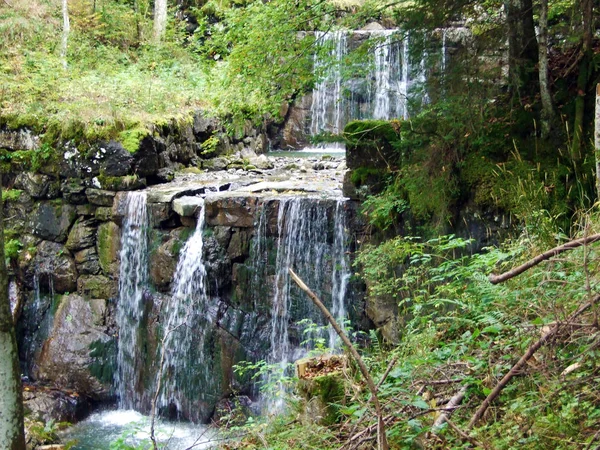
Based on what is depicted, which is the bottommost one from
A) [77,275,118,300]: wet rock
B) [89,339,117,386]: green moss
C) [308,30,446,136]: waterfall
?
[89,339,117,386]: green moss

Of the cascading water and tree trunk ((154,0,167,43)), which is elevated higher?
tree trunk ((154,0,167,43))

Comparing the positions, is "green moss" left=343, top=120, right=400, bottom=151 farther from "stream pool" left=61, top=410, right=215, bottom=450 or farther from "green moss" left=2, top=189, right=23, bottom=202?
"green moss" left=2, top=189, right=23, bottom=202

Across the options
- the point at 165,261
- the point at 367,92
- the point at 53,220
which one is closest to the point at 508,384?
the point at 165,261

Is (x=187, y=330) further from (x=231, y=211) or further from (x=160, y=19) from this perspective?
(x=160, y=19)

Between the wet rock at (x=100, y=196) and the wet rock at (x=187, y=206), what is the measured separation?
131 centimetres

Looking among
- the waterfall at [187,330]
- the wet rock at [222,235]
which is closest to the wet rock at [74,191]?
the waterfall at [187,330]

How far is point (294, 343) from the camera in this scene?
8727 mm

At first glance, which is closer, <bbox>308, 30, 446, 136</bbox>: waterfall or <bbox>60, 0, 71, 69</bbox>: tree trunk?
<bbox>308, 30, 446, 136</bbox>: waterfall

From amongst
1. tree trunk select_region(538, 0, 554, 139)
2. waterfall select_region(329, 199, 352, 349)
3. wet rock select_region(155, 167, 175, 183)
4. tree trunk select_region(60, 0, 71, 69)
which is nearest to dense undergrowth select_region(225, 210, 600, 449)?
tree trunk select_region(538, 0, 554, 139)

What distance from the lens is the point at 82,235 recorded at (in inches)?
408

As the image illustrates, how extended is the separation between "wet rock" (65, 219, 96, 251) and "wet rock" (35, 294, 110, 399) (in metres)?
0.85

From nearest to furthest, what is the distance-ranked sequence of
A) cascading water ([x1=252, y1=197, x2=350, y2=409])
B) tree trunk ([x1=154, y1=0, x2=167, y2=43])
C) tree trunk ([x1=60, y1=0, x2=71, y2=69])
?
cascading water ([x1=252, y1=197, x2=350, y2=409]) < tree trunk ([x1=60, y1=0, x2=71, y2=69]) < tree trunk ([x1=154, y1=0, x2=167, y2=43])

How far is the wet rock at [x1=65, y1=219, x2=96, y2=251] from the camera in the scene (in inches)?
408

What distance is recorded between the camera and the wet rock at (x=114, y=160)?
10.4 meters
